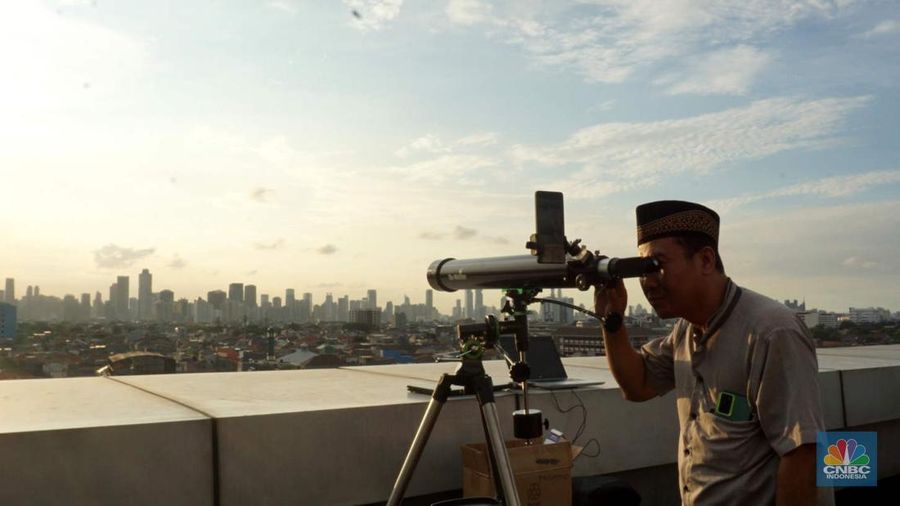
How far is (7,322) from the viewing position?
658 cm

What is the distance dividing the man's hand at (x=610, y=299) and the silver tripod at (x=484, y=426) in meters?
0.46

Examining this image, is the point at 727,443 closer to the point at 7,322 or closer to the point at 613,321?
the point at 613,321

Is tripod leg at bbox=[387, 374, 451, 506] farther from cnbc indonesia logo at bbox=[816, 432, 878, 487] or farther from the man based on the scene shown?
cnbc indonesia logo at bbox=[816, 432, 878, 487]

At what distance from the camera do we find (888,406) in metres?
5.59

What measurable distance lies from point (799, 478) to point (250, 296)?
13319 mm

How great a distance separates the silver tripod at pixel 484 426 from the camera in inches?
96.7

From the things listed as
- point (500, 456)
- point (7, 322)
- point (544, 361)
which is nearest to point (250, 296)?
point (7, 322)

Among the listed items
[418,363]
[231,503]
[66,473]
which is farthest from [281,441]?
[418,363]

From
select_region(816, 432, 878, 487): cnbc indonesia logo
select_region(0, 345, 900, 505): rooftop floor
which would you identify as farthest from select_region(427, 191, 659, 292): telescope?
select_region(816, 432, 878, 487): cnbc indonesia logo

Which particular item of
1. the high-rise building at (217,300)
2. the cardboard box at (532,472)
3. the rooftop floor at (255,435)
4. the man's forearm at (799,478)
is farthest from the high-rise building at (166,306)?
the man's forearm at (799,478)

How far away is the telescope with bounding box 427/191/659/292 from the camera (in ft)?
7.56

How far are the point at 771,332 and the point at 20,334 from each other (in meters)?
6.25

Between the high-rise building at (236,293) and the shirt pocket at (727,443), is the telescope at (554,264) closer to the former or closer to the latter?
the shirt pocket at (727,443)

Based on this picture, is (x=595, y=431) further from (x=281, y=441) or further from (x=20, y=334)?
(x=20, y=334)
